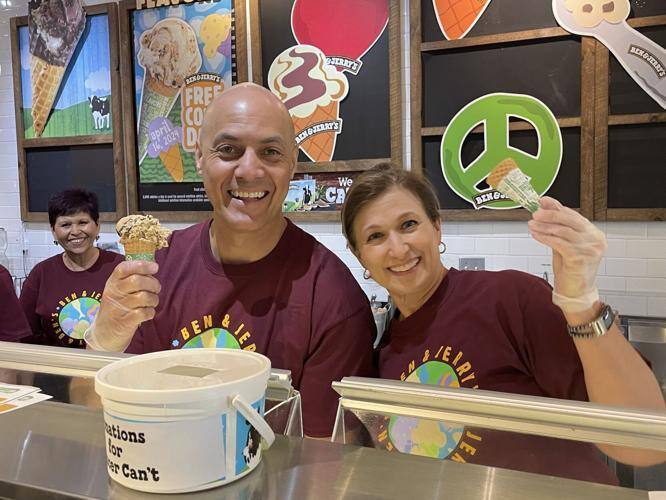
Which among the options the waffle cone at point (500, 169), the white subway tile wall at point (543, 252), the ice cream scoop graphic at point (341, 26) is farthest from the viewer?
the ice cream scoop graphic at point (341, 26)

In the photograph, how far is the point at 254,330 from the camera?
1.62m

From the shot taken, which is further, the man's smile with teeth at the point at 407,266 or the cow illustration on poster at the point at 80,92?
the cow illustration on poster at the point at 80,92

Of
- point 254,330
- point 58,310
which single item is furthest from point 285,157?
point 58,310

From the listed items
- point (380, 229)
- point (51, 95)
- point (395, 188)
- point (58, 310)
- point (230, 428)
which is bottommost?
point (58, 310)

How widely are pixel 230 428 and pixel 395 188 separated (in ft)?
3.80

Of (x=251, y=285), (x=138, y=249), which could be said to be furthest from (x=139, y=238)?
(x=251, y=285)

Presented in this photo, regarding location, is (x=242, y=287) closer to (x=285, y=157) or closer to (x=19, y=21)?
(x=285, y=157)

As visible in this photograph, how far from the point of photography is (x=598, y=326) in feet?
4.19

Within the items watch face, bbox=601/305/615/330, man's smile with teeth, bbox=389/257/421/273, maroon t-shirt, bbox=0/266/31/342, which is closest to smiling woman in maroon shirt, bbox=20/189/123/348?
maroon t-shirt, bbox=0/266/31/342

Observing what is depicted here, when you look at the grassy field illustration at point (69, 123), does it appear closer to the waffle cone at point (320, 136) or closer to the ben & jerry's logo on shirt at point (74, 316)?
the waffle cone at point (320, 136)

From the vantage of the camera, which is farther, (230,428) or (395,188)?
(395,188)

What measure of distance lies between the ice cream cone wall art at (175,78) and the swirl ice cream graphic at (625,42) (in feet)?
8.04

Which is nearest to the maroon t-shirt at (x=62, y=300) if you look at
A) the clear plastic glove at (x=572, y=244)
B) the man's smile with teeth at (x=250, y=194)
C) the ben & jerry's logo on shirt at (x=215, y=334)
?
the ben & jerry's logo on shirt at (x=215, y=334)

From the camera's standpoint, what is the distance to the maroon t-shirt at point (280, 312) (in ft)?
5.18
